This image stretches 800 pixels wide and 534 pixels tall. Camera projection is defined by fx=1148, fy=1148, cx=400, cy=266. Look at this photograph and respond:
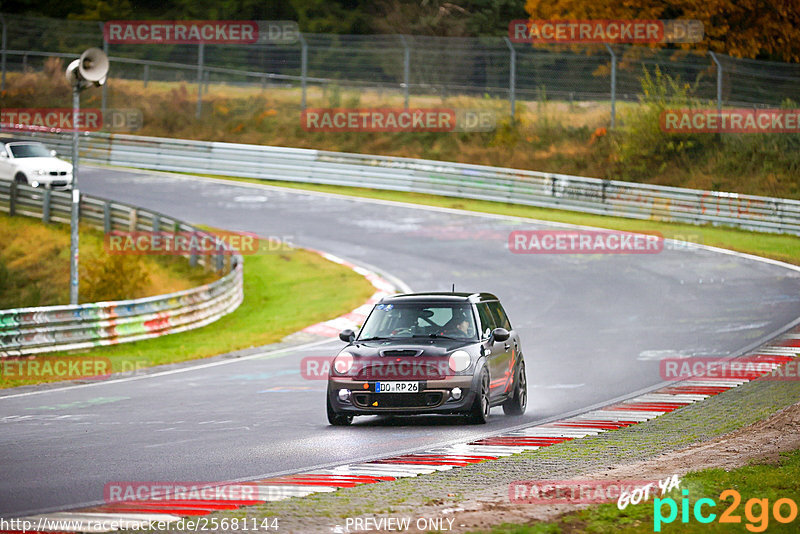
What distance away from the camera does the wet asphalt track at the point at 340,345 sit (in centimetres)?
1073

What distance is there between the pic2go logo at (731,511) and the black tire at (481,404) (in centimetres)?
513

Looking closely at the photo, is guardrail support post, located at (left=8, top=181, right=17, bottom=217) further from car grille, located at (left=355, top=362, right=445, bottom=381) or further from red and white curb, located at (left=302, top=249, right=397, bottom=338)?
car grille, located at (left=355, top=362, right=445, bottom=381)

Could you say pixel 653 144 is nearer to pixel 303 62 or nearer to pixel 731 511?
pixel 303 62

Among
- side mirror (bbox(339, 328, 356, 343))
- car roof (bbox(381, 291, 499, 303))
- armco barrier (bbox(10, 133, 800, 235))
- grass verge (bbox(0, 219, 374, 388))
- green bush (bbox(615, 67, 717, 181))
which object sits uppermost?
green bush (bbox(615, 67, 717, 181))

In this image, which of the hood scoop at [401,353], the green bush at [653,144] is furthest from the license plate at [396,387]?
the green bush at [653,144]

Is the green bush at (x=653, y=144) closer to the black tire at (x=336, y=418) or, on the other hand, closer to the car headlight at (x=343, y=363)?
the car headlight at (x=343, y=363)

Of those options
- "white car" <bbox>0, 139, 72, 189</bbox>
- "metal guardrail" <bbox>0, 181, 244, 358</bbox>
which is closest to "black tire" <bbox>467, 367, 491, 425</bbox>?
"metal guardrail" <bbox>0, 181, 244, 358</bbox>

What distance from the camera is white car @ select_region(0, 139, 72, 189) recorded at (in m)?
37.8

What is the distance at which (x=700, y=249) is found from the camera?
2888 cm

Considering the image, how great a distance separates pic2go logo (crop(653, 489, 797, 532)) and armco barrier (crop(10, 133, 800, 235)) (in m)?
25.2

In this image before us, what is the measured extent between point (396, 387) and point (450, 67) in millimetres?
29612

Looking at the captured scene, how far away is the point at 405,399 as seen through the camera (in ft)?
41.6

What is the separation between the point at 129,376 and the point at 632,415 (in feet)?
25.8

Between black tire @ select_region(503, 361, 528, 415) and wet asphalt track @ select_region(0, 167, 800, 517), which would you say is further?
black tire @ select_region(503, 361, 528, 415)
